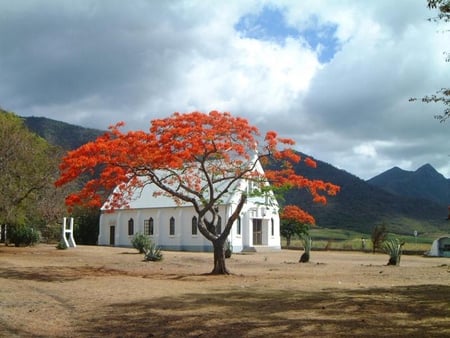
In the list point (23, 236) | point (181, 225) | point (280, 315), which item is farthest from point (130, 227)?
point (280, 315)

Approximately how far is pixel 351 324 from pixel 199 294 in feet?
17.2

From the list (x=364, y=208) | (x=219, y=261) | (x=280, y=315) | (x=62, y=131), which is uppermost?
(x=62, y=131)

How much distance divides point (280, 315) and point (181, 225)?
35.1m

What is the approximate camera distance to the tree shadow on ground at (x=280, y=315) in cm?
836

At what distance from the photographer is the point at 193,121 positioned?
60.7 feet

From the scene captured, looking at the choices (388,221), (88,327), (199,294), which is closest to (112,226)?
(199,294)

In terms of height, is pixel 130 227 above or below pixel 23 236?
above

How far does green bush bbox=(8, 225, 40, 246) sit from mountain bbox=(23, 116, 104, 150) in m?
49.8

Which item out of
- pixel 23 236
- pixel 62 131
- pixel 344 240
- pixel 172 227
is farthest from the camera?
pixel 62 131

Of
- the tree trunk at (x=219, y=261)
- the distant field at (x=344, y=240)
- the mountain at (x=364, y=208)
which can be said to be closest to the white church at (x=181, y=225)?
the distant field at (x=344, y=240)

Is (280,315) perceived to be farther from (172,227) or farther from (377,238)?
(172,227)

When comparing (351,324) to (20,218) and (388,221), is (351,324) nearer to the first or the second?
(20,218)

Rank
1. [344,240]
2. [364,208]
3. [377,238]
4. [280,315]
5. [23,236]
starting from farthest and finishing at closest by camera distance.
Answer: [364,208]
[344,240]
[377,238]
[23,236]
[280,315]

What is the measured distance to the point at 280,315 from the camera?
9.66 m
